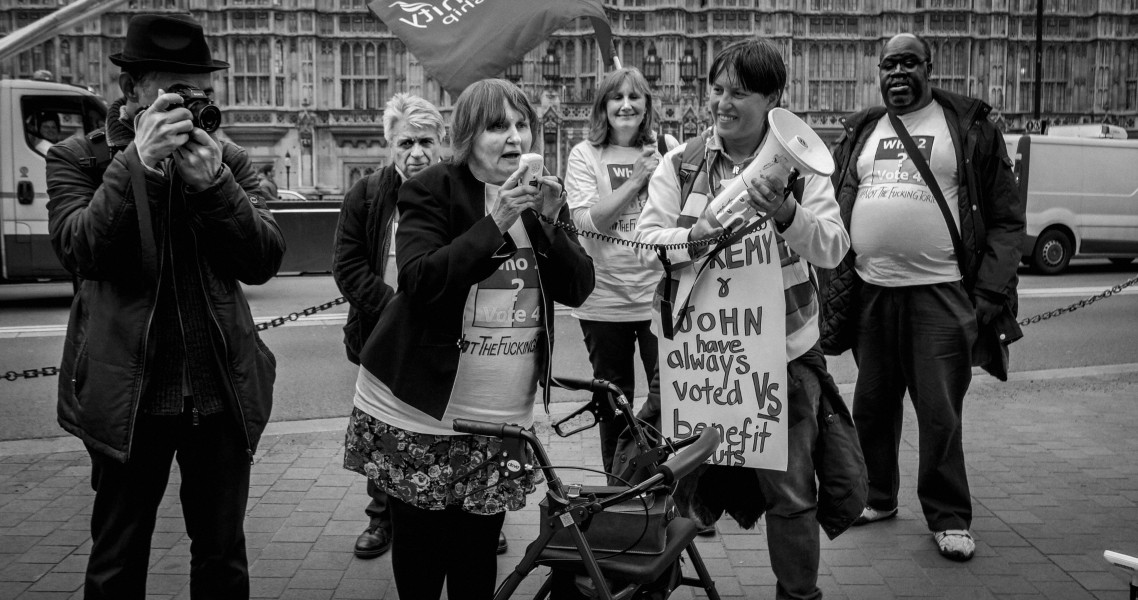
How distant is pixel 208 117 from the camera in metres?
2.89

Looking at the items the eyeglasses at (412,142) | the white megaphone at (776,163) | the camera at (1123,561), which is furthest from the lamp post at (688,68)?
the camera at (1123,561)

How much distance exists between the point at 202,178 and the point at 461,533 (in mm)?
1334

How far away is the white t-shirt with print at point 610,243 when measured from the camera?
4.81 metres

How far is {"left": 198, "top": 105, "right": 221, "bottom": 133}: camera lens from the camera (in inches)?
113

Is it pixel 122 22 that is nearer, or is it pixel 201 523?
pixel 201 523

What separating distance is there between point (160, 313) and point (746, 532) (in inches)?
114

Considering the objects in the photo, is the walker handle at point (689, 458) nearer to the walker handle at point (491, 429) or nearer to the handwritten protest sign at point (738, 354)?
the walker handle at point (491, 429)

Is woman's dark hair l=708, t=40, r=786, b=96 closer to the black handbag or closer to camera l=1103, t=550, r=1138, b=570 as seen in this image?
the black handbag

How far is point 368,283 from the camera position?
4375 millimetres

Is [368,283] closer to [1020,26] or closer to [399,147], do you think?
[399,147]

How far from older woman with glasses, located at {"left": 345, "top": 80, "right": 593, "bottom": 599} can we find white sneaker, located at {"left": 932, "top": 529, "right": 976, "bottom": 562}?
2.22m

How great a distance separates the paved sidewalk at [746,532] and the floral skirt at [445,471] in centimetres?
121

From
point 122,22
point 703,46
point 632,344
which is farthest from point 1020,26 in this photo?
point 632,344

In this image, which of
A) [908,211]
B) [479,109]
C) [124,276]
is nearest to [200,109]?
[124,276]
